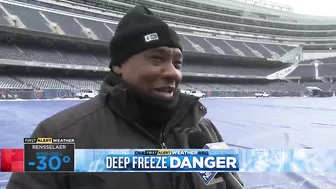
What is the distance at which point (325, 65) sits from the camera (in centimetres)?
5409

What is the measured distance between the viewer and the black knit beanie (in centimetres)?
114

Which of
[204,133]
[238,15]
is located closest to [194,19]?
[238,15]

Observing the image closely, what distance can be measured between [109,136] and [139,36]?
420 mm

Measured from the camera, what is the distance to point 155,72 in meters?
1.10

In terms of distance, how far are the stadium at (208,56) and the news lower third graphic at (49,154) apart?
2.51m

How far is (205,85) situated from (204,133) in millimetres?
35143

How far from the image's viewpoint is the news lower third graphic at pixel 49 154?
3.50 feet

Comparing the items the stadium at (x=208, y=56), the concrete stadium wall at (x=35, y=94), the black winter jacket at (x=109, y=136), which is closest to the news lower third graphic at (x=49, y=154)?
the black winter jacket at (x=109, y=136)

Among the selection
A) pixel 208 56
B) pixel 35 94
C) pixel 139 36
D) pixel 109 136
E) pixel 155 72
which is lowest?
pixel 109 136

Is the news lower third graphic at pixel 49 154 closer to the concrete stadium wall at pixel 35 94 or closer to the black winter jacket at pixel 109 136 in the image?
the black winter jacket at pixel 109 136

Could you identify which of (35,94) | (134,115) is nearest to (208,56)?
(35,94)

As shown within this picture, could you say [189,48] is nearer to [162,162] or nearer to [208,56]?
[208,56]

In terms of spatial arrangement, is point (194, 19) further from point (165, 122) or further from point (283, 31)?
point (165, 122)

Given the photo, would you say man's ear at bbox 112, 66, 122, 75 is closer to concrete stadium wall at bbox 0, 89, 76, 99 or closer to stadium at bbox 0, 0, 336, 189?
stadium at bbox 0, 0, 336, 189
